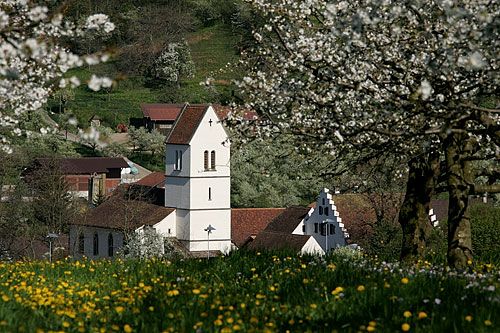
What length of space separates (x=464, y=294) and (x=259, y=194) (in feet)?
267

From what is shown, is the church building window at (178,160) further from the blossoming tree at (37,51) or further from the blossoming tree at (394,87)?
the blossoming tree at (37,51)

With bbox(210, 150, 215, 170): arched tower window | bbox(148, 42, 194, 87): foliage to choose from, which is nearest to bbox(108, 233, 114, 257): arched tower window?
bbox(210, 150, 215, 170): arched tower window

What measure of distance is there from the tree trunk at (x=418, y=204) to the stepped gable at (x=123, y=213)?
233 ft

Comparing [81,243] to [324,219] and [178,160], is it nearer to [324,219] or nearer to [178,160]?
[178,160]

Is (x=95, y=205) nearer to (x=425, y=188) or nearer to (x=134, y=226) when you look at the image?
(x=134, y=226)

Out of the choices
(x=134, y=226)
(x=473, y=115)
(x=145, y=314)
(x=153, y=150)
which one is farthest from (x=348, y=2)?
(x=153, y=150)

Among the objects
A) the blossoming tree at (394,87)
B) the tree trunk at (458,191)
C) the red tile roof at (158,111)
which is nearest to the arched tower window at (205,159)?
the red tile roof at (158,111)

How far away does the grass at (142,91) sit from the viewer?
117 metres

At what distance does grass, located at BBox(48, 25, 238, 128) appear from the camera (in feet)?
384

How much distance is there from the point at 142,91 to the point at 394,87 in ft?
392

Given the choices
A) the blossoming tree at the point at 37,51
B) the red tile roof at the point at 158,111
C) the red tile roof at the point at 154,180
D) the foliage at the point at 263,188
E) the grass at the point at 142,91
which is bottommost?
the blossoming tree at the point at 37,51

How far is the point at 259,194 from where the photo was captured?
301 ft

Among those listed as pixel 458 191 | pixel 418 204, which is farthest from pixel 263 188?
pixel 458 191

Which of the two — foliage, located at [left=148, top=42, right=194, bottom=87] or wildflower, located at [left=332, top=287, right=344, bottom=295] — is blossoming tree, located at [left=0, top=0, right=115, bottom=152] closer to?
wildflower, located at [left=332, top=287, right=344, bottom=295]
